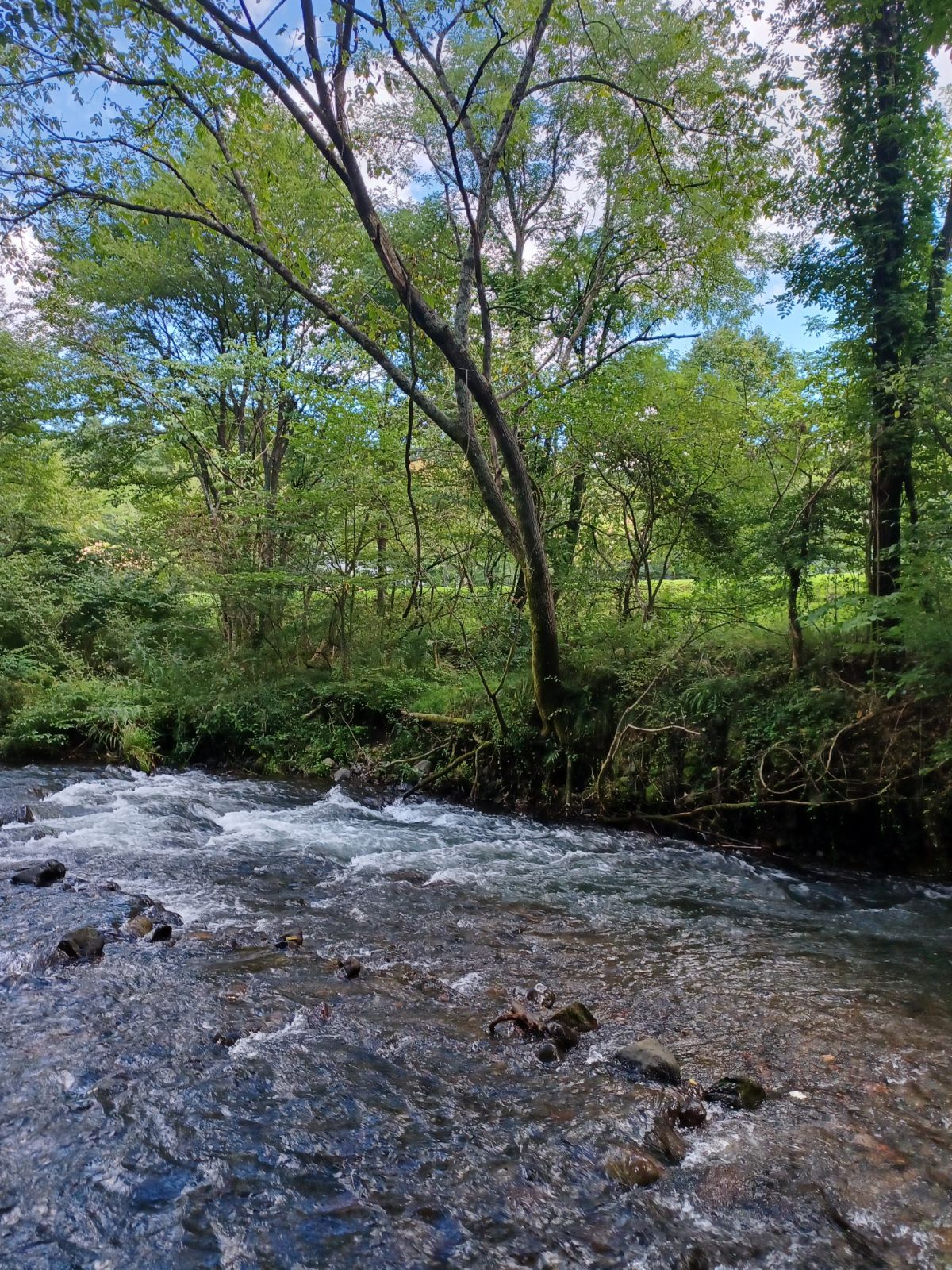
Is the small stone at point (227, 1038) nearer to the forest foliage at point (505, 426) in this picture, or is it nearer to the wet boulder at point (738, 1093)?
the wet boulder at point (738, 1093)

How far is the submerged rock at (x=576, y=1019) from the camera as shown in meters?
3.87

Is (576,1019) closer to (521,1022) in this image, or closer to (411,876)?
(521,1022)

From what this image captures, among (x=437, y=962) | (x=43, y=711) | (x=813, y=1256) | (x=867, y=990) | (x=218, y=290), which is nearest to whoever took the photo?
(x=813, y=1256)

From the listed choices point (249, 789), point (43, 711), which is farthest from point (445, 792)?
point (43, 711)

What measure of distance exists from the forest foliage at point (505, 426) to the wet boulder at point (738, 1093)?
13.3ft

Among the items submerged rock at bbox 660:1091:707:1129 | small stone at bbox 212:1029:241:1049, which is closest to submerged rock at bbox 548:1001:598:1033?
submerged rock at bbox 660:1091:707:1129

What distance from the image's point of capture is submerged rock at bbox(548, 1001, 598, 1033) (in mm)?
3871

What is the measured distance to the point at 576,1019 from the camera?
390cm

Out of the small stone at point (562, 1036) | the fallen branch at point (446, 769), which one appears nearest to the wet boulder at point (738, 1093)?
the small stone at point (562, 1036)

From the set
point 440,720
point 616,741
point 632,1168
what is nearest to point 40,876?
point 632,1168

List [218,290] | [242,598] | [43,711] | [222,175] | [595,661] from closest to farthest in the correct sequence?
[222,175] < [595,661] < [43,711] < [242,598] < [218,290]

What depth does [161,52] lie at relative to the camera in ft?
23.4

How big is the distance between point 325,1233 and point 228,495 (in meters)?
14.0

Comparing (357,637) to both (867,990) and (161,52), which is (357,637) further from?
(867,990)
